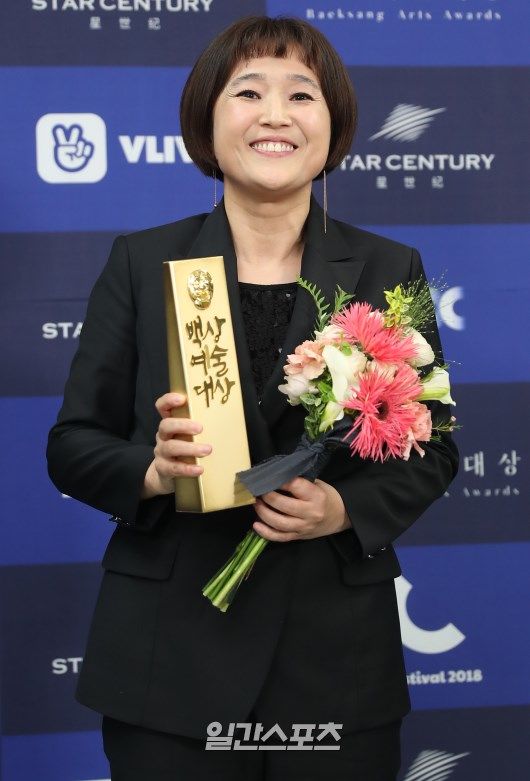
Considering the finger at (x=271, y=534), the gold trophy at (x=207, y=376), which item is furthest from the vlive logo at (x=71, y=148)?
the finger at (x=271, y=534)

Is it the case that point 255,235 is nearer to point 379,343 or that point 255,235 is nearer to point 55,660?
point 379,343

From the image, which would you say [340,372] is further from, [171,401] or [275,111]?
[275,111]

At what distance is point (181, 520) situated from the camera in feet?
4.99

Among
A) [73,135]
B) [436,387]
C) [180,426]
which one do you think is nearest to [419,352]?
[436,387]

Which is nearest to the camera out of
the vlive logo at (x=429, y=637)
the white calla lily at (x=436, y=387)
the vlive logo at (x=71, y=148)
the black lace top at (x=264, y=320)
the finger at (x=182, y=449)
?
the finger at (x=182, y=449)

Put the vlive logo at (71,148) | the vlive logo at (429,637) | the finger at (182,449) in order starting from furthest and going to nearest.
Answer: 1. the vlive logo at (429,637)
2. the vlive logo at (71,148)
3. the finger at (182,449)

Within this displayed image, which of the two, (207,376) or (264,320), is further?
(264,320)

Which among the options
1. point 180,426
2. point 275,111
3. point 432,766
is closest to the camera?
point 180,426

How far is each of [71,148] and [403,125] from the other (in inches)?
31.3

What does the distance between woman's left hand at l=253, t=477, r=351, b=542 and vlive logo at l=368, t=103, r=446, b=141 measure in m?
1.48

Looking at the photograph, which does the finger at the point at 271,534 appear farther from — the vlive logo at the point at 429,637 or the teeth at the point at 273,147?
the vlive logo at the point at 429,637

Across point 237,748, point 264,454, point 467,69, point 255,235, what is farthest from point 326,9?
point 237,748

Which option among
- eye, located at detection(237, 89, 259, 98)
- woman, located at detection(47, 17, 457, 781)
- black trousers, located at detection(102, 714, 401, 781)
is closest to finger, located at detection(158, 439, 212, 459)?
woman, located at detection(47, 17, 457, 781)

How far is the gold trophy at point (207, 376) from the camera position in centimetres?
132
